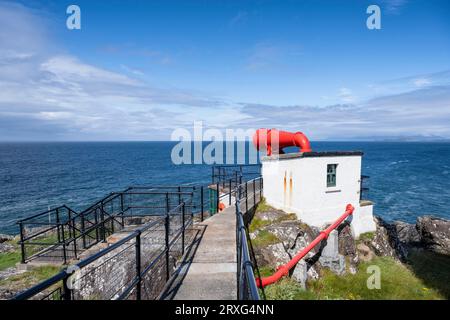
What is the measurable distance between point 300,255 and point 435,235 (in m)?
17.2

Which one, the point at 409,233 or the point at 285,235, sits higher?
the point at 285,235

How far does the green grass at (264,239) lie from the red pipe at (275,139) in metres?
6.09

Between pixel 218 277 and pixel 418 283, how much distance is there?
11.7m

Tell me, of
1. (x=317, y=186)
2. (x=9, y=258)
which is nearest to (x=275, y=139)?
(x=317, y=186)

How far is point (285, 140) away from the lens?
15.9 m

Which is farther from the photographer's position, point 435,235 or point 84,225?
point 435,235

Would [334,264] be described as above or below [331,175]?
below

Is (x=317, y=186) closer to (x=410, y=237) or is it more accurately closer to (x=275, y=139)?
(x=275, y=139)

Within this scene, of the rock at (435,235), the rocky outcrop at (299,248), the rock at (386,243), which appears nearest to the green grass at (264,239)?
the rocky outcrop at (299,248)

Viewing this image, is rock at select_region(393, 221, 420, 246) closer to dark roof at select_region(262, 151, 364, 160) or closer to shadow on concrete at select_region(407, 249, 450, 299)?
shadow on concrete at select_region(407, 249, 450, 299)

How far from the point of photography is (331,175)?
45.0 ft

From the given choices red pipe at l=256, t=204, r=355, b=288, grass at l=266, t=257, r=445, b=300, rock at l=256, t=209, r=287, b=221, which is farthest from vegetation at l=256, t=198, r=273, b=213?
grass at l=266, t=257, r=445, b=300

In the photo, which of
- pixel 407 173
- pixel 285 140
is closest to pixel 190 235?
pixel 285 140
